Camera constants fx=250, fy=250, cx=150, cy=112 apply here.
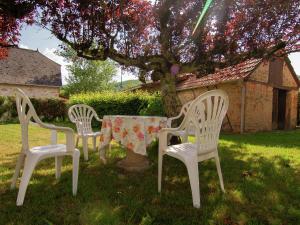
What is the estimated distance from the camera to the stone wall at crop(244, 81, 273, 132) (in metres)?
11.4

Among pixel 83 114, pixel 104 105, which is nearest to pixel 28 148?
pixel 83 114

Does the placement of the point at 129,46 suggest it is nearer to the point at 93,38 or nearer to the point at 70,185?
the point at 93,38

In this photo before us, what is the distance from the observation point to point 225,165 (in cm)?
436

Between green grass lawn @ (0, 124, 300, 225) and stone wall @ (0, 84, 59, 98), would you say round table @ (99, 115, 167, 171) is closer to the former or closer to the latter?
green grass lawn @ (0, 124, 300, 225)

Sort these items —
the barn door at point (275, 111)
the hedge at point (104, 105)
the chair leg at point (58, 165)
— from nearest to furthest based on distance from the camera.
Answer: the chair leg at point (58, 165) → the hedge at point (104, 105) → the barn door at point (275, 111)

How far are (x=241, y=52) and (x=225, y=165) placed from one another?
116 inches

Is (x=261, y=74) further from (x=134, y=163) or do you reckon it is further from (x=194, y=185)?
(x=194, y=185)

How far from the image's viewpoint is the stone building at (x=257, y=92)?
11216 mm

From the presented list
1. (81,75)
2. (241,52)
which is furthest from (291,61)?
(81,75)

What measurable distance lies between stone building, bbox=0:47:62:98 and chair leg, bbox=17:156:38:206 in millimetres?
19682

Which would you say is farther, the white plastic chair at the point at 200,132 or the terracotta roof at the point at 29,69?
the terracotta roof at the point at 29,69

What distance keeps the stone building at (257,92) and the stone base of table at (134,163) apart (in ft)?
22.4

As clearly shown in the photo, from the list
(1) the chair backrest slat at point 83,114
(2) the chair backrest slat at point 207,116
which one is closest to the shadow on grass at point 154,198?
(2) the chair backrest slat at point 207,116

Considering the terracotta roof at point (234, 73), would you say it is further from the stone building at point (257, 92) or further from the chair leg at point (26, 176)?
the chair leg at point (26, 176)
